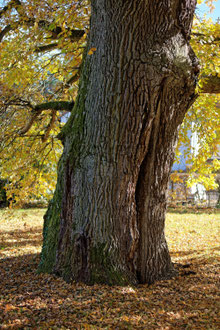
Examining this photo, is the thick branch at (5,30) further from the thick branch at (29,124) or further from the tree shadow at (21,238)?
the tree shadow at (21,238)

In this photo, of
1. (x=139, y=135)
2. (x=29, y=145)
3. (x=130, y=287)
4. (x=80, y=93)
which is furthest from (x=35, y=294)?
(x=29, y=145)

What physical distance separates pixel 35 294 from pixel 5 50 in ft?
19.1

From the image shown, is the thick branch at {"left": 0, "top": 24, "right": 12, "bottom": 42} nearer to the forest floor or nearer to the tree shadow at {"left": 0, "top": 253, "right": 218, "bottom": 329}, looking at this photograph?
the forest floor

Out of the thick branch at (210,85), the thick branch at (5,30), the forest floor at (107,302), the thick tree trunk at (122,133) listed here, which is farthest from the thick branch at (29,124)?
the thick branch at (210,85)

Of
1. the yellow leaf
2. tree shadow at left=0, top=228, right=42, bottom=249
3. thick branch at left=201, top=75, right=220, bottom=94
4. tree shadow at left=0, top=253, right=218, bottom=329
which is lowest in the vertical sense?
tree shadow at left=0, top=253, right=218, bottom=329

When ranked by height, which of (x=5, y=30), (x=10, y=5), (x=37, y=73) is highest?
(x=10, y=5)

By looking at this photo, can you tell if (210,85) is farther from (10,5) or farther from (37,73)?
(10,5)

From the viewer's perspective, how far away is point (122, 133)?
4.58 meters

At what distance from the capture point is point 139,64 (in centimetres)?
450

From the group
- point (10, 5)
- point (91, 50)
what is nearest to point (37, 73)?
point (10, 5)

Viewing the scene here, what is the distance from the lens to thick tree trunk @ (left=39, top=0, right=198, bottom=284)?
4.51m

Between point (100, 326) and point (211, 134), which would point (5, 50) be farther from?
point (100, 326)

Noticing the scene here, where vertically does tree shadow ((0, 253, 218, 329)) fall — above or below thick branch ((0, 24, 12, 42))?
below

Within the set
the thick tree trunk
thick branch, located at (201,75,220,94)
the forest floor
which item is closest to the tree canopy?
thick branch, located at (201,75,220,94)
